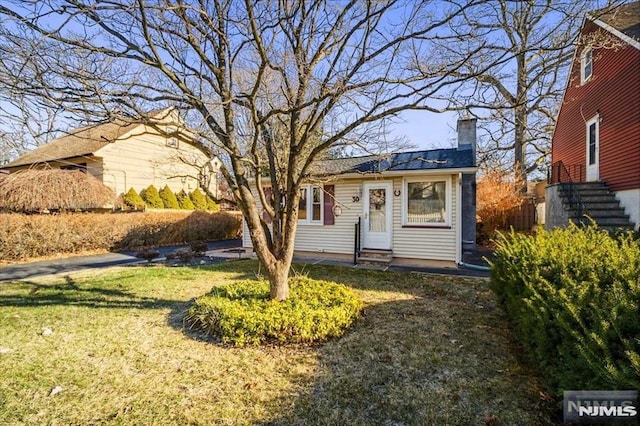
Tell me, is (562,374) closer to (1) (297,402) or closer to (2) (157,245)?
(1) (297,402)

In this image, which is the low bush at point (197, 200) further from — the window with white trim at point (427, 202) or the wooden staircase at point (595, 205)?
the wooden staircase at point (595, 205)

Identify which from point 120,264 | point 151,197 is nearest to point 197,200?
point 151,197

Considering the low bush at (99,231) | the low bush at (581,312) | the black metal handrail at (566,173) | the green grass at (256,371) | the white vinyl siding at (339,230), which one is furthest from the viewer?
the black metal handrail at (566,173)

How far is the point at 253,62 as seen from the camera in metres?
5.64

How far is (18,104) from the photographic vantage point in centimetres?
366

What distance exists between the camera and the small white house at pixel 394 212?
29.7 ft

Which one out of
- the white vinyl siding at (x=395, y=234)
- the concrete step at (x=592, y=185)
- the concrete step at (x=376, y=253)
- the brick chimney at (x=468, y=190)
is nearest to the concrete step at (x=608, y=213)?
the concrete step at (x=592, y=185)

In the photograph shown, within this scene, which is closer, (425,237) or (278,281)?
(278,281)

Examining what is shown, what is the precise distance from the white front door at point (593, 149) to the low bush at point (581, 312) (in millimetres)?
8992

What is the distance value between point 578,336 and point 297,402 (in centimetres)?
221

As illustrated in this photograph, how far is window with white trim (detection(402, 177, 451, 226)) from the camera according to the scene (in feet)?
30.0

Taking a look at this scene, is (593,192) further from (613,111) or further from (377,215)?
(377,215)

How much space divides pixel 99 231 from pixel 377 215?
10337mm

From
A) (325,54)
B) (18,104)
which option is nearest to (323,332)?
(325,54)
